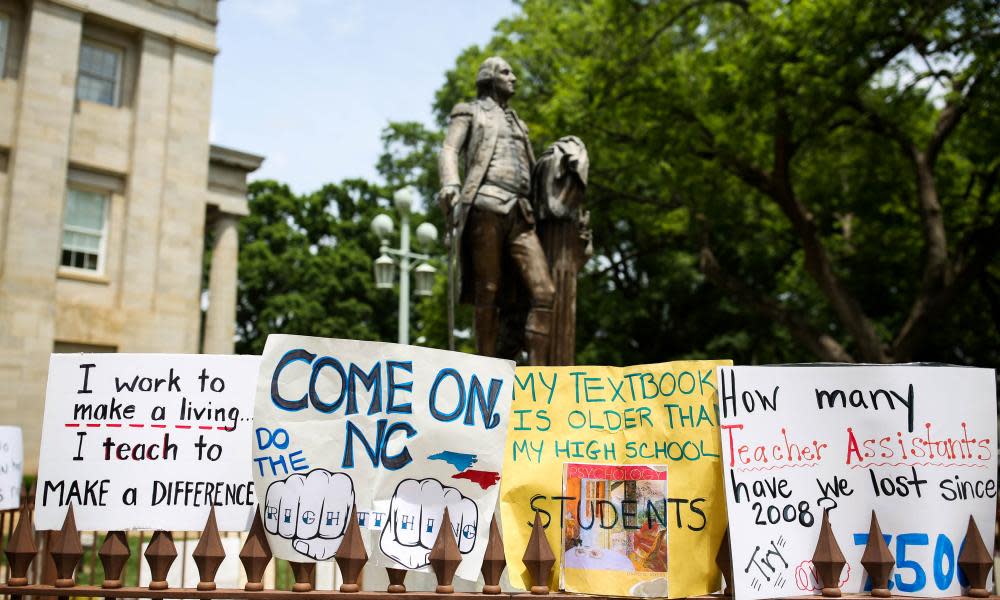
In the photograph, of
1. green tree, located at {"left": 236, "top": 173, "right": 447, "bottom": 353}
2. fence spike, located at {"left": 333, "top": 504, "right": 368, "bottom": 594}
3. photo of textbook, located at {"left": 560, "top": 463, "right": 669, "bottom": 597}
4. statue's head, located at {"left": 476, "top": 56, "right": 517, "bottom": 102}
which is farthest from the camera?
green tree, located at {"left": 236, "top": 173, "right": 447, "bottom": 353}

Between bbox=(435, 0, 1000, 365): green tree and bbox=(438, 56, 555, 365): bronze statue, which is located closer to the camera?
bbox=(438, 56, 555, 365): bronze statue

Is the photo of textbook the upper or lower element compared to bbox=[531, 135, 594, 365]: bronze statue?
lower

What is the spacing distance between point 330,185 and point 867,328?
2982 cm

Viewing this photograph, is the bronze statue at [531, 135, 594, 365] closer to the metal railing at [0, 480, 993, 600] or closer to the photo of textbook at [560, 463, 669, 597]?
the photo of textbook at [560, 463, 669, 597]

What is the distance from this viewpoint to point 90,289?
20.5 metres

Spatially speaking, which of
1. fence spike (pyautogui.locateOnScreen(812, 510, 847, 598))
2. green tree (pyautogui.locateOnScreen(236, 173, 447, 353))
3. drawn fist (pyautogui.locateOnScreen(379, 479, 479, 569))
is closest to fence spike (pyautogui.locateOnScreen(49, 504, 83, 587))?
drawn fist (pyautogui.locateOnScreen(379, 479, 479, 569))

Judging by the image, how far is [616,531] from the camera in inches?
112

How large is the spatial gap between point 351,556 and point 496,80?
4.77 m

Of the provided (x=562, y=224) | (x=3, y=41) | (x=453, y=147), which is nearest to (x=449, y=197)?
(x=453, y=147)

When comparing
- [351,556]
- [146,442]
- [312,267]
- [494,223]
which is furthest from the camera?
[312,267]

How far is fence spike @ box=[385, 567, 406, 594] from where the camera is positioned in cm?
267

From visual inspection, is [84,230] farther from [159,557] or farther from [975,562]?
[975,562]

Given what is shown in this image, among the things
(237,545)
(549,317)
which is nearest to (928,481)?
(549,317)

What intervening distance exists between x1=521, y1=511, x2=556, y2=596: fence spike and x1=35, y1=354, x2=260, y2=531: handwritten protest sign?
1.00 meters
